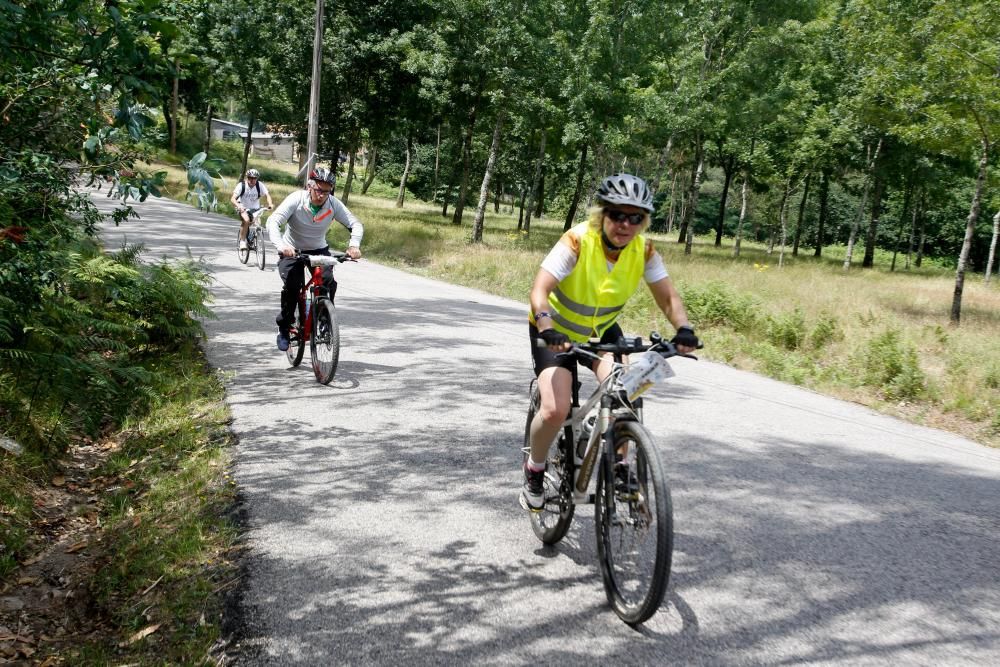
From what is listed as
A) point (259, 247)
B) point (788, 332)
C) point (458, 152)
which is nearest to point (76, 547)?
point (788, 332)

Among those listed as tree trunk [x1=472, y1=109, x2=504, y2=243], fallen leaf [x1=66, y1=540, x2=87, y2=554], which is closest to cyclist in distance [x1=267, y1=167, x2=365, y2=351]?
fallen leaf [x1=66, y1=540, x2=87, y2=554]

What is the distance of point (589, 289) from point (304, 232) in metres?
4.94

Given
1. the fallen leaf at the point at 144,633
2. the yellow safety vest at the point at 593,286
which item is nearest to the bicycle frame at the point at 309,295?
the yellow safety vest at the point at 593,286

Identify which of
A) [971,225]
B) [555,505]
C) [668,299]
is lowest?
[555,505]

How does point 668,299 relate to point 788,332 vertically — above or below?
above

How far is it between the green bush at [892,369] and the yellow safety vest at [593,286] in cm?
656

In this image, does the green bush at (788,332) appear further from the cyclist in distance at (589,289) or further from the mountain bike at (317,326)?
the cyclist in distance at (589,289)

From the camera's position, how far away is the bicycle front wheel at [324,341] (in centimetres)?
743

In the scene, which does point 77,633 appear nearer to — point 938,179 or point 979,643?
point 979,643

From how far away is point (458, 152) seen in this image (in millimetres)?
51062

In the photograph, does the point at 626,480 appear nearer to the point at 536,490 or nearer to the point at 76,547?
the point at 536,490

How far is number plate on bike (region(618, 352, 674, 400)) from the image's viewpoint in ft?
11.2

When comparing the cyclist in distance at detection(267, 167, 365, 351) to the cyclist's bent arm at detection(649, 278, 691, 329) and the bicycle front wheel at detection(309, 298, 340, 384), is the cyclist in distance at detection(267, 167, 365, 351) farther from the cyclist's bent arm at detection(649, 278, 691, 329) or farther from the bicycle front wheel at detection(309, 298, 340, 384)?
the cyclist's bent arm at detection(649, 278, 691, 329)

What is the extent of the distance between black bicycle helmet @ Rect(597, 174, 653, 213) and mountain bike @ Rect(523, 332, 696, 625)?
0.66m
